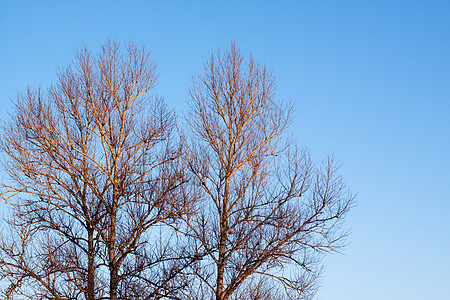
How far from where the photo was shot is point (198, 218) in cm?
1487

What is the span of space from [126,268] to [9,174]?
13.6 feet

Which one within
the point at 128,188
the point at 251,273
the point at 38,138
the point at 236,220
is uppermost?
the point at 38,138

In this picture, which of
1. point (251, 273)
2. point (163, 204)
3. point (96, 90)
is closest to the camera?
point (251, 273)

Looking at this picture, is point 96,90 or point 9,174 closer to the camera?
point 9,174

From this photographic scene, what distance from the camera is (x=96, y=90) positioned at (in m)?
16.2

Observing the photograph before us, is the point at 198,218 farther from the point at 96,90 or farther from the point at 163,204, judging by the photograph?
the point at 96,90

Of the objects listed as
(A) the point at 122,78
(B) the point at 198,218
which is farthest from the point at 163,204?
(A) the point at 122,78

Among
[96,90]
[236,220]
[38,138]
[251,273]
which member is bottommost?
[251,273]

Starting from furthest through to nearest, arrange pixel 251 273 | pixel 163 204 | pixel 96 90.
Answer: pixel 96 90 → pixel 163 204 → pixel 251 273

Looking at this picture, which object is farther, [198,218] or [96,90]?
[96,90]

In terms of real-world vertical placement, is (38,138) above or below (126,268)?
above

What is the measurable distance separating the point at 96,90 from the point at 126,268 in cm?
535

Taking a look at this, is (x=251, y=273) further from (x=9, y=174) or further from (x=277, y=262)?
(x=9, y=174)

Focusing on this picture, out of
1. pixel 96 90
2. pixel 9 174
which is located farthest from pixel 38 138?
pixel 96 90
